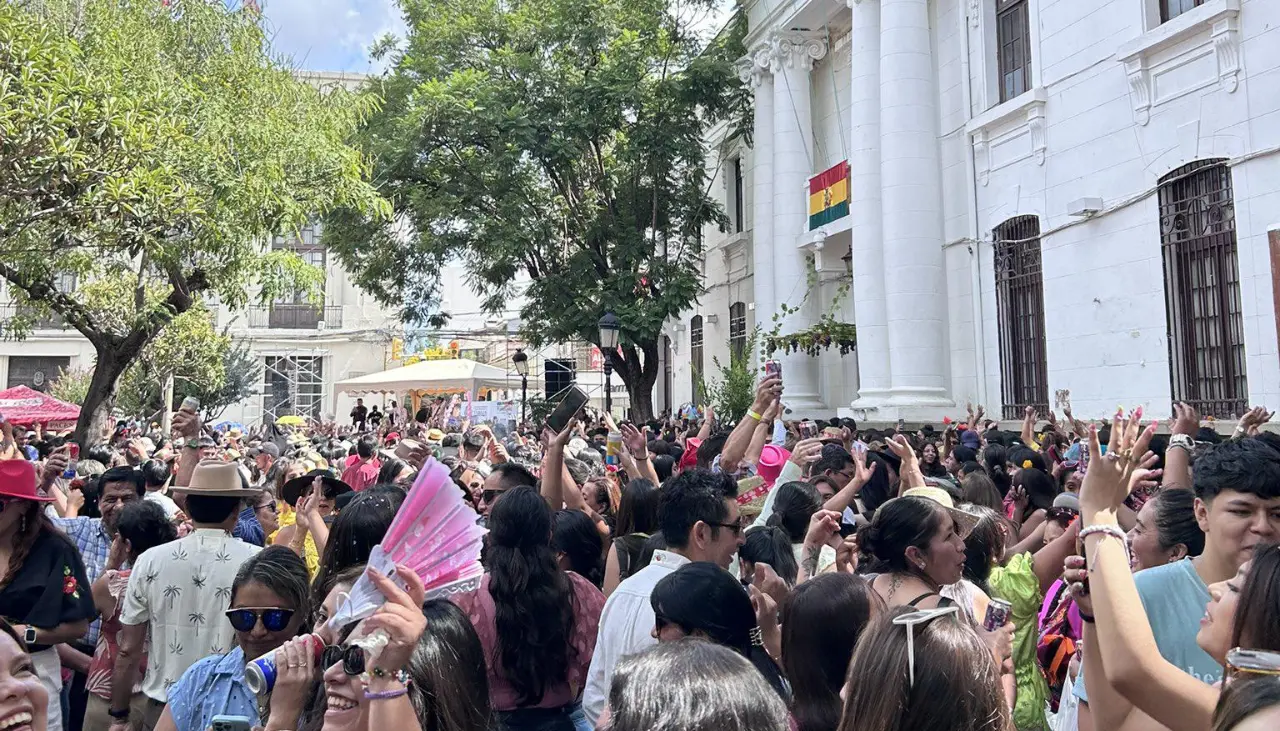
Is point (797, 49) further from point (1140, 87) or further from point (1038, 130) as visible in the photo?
point (1140, 87)

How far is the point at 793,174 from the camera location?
21016mm

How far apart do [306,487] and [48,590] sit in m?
2.16

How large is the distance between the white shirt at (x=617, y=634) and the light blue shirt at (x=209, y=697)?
3.73 feet

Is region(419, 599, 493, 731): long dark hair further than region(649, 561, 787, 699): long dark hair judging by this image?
No

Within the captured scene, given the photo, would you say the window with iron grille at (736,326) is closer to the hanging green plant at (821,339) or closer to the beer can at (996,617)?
the hanging green plant at (821,339)

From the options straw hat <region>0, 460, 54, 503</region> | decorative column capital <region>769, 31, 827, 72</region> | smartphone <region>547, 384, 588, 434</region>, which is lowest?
straw hat <region>0, 460, 54, 503</region>

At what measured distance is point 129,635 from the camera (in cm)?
396

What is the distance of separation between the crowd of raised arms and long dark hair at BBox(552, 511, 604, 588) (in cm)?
1

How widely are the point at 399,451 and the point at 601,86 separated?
48.4ft

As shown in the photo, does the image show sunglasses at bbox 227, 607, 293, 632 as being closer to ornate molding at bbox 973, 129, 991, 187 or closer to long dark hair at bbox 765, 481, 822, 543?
long dark hair at bbox 765, 481, 822, 543

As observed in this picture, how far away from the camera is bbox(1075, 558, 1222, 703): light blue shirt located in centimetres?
275

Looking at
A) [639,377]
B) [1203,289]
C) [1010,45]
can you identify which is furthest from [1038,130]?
[639,377]

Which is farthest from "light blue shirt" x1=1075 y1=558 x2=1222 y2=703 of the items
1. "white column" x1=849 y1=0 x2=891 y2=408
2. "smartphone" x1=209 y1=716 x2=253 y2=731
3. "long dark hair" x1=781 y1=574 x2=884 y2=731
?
"white column" x1=849 y1=0 x2=891 y2=408

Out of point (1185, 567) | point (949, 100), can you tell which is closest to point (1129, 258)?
point (949, 100)
